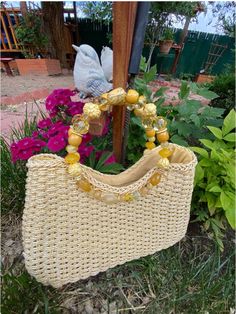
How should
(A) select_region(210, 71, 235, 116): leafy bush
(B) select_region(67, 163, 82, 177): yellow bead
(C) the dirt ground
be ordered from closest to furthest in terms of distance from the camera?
1. (B) select_region(67, 163, 82, 177): yellow bead
2. (A) select_region(210, 71, 235, 116): leafy bush
3. (C) the dirt ground

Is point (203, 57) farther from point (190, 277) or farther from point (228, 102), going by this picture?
point (190, 277)

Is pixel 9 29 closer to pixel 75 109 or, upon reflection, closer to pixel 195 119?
pixel 75 109

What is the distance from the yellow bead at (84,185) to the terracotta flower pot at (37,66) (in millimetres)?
3419

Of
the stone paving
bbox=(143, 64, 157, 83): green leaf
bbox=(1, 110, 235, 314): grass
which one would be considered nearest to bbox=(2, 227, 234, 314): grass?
bbox=(1, 110, 235, 314): grass

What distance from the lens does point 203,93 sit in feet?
3.05

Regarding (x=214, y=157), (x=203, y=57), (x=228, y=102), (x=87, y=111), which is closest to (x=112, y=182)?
(x=87, y=111)

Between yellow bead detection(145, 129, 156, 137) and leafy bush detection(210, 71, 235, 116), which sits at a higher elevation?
yellow bead detection(145, 129, 156, 137)

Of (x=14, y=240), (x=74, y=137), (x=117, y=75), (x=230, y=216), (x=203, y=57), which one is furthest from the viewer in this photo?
(x=203, y=57)

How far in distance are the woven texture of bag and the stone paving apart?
823mm

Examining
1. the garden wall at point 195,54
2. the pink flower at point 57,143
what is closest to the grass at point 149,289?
the pink flower at point 57,143

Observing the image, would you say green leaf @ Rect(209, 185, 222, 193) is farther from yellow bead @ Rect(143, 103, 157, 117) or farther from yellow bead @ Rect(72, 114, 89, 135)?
yellow bead @ Rect(72, 114, 89, 135)

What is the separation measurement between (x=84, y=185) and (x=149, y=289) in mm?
469

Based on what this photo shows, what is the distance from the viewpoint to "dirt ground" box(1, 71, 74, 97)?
105 inches

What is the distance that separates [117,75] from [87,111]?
6.7 inches
